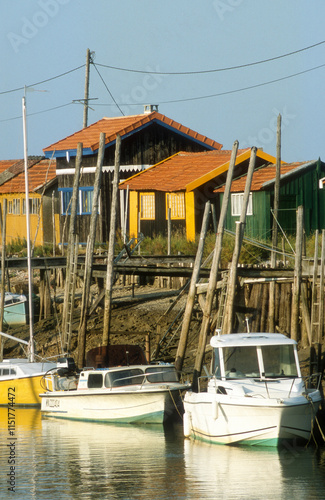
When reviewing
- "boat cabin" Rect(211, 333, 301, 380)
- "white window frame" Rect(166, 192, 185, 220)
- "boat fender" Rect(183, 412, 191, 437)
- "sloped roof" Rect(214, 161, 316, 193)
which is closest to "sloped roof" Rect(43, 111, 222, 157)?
"white window frame" Rect(166, 192, 185, 220)

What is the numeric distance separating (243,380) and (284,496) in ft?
13.8

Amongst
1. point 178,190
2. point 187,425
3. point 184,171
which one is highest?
point 184,171

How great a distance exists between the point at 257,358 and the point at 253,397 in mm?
1467

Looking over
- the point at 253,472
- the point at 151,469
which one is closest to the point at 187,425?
the point at 151,469

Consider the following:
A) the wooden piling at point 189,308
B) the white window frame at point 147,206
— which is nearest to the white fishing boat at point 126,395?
the wooden piling at point 189,308

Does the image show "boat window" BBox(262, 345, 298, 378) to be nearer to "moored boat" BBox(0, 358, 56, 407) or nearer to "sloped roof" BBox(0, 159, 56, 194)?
"moored boat" BBox(0, 358, 56, 407)

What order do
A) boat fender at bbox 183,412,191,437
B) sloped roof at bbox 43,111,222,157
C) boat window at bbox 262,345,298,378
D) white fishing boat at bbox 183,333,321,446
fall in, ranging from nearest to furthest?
white fishing boat at bbox 183,333,321,446 < boat window at bbox 262,345,298,378 < boat fender at bbox 183,412,191,437 < sloped roof at bbox 43,111,222,157

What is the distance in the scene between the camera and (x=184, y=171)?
39.8m

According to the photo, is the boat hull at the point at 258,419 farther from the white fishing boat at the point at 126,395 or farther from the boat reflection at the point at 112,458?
the white fishing boat at the point at 126,395

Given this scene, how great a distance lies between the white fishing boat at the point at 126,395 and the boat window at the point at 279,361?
3.50 metres

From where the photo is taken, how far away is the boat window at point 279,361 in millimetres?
19469

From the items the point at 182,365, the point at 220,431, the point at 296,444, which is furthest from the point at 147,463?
the point at 182,365

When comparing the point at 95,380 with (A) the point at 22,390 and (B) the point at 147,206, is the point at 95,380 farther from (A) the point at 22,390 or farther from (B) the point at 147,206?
(B) the point at 147,206

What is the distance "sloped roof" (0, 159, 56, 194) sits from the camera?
48.4 metres
